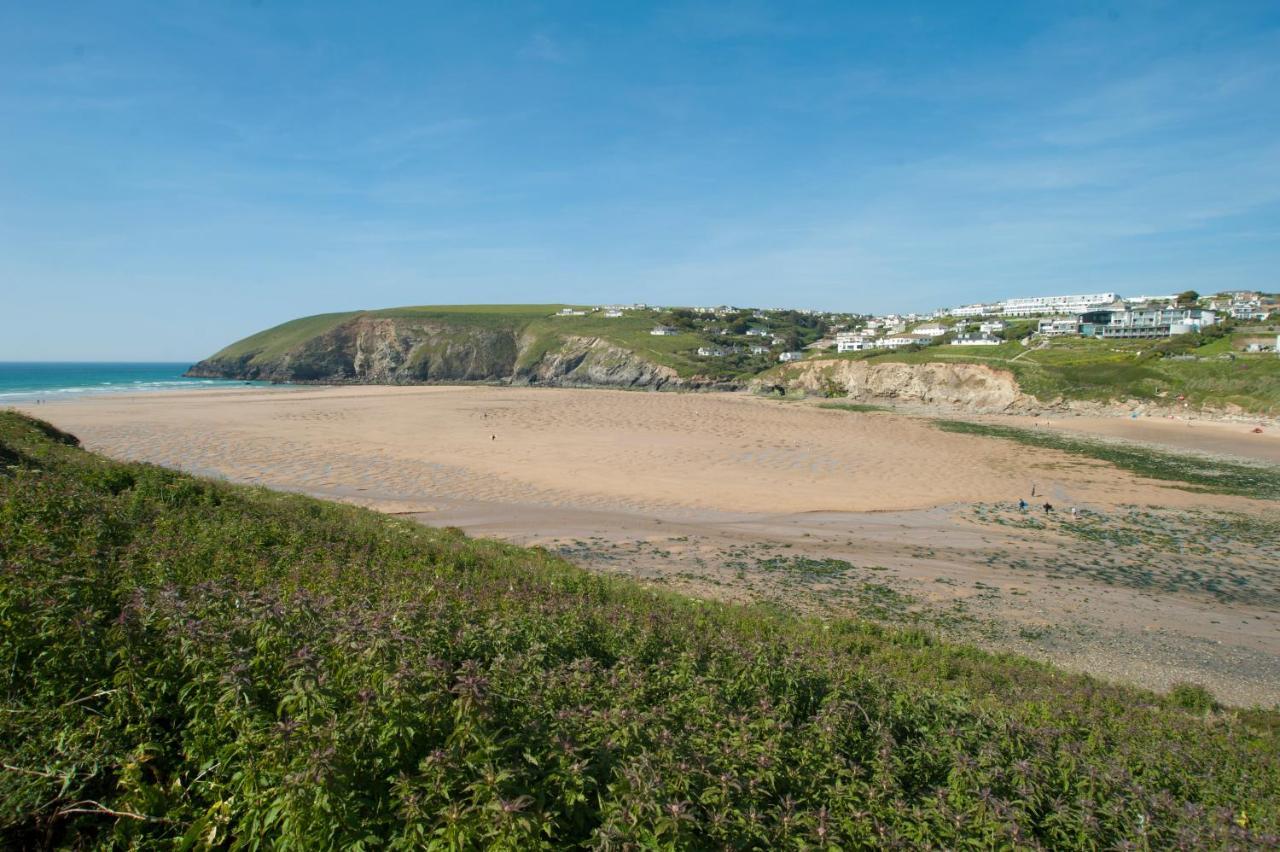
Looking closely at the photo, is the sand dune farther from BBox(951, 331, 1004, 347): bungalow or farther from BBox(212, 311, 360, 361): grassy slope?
BBox(212, 311, 360, 361): grassy slope

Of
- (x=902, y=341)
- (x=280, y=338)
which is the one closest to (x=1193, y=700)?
(x=902, y=341)

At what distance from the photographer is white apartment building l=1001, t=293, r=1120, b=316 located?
16238 centimetres

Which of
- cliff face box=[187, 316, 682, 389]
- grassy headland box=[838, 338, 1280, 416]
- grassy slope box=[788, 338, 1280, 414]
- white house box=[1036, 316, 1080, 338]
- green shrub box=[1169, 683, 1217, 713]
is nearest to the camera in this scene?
green shrub box=[1169, 683, 1217, 713]

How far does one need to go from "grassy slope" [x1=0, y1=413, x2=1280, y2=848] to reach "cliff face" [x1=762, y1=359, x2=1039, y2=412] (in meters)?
75.5

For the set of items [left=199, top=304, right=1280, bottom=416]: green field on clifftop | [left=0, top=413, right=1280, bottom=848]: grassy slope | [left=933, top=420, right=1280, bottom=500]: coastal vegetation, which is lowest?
[left=933, top=420, right=1280, bottom=500]: coastal vegetation

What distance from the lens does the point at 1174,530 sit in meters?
24.3

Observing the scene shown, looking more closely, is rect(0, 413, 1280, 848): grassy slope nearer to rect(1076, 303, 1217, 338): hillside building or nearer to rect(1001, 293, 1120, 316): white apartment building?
rect(1076, 303, 1217, 338): hillside building

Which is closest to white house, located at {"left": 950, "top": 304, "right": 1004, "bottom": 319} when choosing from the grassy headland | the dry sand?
the grassy headland

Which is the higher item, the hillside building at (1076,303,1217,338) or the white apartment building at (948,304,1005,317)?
the white apartment building at (948,304,1005,317)

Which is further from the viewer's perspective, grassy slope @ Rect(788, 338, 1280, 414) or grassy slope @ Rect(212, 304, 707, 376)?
grassy slope @ Rect(212, 304, 707, 376)

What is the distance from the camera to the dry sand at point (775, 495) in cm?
1550

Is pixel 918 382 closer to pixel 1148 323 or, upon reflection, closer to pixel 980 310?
pixel 1148 323

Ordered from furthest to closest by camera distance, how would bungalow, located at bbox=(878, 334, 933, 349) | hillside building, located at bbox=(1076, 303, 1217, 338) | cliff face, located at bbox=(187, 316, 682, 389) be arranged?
cliff face, located at bbox=(187, 316, 682, 389)
bungalow, located at bbox=(878, 334, 933, 349)
hillside building, located at bbox=(1076, 303, 1217, 338)

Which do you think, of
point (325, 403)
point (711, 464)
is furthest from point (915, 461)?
point (325, 403)
